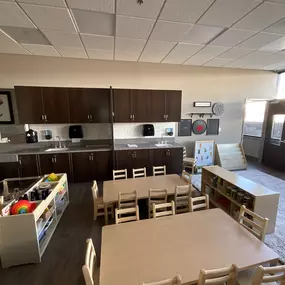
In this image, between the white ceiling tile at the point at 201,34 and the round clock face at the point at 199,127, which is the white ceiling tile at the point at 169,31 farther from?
the round clock face at the point at 199,127

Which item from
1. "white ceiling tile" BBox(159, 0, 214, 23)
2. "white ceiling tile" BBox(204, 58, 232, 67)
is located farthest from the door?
"white ceiling tile" BBox(159, 0, 214, 23)

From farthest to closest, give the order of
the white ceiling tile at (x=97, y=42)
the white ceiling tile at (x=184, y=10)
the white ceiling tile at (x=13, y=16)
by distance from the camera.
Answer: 1. the white ceiling tile at (x=97, y=42)
2. the white ceiling tile at (x=13, y=16)
3. the white ceiling tile at (x=184, y=10)

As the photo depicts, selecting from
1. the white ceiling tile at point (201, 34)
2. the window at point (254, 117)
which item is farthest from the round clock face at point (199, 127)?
the white ceiling tile at point (201, 34)

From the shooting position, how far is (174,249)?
5.01 ft

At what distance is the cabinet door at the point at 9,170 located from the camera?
4.10 meters

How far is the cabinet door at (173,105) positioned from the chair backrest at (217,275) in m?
4.00

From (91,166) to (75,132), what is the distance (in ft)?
3.38

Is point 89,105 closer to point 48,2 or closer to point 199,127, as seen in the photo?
point 48,2

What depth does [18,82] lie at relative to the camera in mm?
4434

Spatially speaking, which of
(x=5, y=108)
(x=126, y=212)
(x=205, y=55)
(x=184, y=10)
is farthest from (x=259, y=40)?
(x=5, y=108)

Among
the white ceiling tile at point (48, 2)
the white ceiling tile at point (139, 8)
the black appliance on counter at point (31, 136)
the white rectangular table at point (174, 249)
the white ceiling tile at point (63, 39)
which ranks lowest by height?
the white rectangular table at point (174, 249)

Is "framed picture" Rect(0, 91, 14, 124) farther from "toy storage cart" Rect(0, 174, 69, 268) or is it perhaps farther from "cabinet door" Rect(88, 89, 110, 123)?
"toy storage cart" Rect(0, 174, 69, 268)

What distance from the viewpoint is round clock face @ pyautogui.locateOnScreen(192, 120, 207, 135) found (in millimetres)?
5531

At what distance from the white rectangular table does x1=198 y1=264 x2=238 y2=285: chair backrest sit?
3.3 inches
